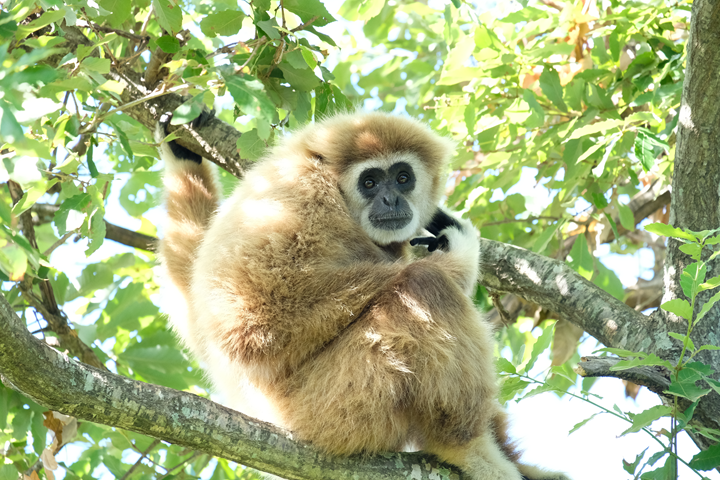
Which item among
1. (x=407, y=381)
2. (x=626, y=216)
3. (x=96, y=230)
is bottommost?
(x=407, y=381)

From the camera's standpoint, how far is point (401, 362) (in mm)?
3707

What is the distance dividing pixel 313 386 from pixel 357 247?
1.07 metres

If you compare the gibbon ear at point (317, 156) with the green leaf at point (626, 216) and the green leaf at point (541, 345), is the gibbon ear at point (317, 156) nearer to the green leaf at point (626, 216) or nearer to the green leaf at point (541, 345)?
the green leaf at point (541, 345)

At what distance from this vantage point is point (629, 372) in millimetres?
3564

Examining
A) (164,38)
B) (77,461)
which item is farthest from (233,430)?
(77,461)

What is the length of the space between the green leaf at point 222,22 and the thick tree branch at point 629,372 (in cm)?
302

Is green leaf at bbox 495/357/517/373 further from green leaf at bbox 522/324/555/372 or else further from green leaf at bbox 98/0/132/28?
green leaf at bbox 98/0/132/28

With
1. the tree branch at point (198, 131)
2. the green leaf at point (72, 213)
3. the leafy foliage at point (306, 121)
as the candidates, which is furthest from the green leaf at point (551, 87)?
the green leaf at point (72, 213)

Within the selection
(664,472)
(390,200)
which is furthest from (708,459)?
(390,200)

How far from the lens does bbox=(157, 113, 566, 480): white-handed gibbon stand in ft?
12.1

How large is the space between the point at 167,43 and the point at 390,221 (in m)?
→ 2.08

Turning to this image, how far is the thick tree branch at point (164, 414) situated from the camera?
2586 millimetres

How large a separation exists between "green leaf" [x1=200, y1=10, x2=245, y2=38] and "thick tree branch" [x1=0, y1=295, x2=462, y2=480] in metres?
2.36

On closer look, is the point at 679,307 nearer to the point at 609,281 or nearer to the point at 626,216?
the point at 626,216
